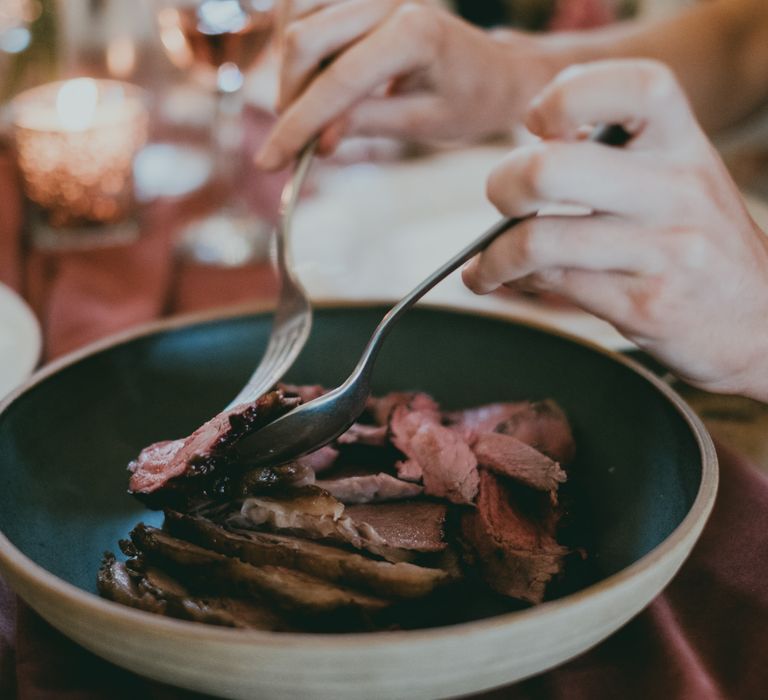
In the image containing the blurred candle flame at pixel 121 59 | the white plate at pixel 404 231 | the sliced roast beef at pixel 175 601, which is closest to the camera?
the sliced roast beef at pixel 175 601

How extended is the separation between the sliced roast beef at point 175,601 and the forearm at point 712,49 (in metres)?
1.24

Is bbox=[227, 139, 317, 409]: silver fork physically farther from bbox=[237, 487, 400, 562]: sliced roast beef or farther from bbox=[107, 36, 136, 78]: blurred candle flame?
bbox=[107, 36, 136, 78]: blurred candle flame

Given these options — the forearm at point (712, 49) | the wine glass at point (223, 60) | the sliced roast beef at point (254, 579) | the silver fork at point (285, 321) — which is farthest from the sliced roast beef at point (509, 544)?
the forearm at point (712, 49)

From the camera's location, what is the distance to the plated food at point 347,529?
1.93ft

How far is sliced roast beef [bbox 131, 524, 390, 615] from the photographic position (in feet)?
1.88

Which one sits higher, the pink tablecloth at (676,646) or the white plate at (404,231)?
the pink tablecloth at (676,646)

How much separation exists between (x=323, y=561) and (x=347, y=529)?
4 cm

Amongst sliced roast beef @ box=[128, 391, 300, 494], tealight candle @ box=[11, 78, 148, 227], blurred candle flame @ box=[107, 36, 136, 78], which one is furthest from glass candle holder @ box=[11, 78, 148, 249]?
sliced roast beef @ box=[128, 391, 300, 494]

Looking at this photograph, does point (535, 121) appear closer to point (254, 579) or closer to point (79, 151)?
point (254, 579)

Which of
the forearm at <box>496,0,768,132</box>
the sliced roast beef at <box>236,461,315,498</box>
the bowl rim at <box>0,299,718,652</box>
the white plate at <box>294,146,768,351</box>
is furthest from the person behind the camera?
the forearm at <box>496,0,768,132</box>

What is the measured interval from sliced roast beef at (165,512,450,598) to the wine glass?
0.80 m

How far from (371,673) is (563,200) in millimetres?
345

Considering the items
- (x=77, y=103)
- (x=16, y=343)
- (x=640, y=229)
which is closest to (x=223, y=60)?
(x=77, y=103)

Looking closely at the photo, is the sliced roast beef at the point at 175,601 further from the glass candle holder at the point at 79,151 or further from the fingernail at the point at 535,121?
the glass candle holder at the point at 79,151
